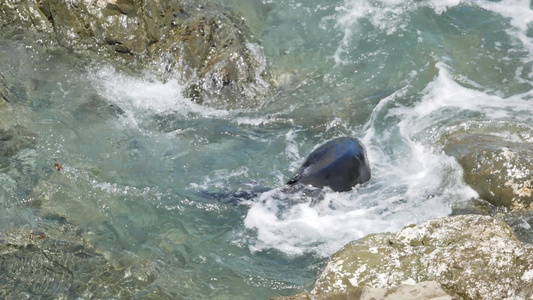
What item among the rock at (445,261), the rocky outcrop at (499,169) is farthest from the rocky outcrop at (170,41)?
the rock at (445,261)

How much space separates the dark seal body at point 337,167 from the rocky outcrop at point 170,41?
165cm

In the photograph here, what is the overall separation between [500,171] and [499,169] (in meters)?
0.03

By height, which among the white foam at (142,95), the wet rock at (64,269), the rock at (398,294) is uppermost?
the white foam at (142,95)

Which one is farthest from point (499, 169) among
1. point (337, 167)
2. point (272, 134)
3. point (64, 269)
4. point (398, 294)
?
point (64, 269)

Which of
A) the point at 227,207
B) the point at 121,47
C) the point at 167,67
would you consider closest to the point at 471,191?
the point at 227,207

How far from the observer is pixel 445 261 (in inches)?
149

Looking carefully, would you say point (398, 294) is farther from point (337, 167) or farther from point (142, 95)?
point (142, 95)

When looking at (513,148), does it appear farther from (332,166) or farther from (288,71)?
(288,71)

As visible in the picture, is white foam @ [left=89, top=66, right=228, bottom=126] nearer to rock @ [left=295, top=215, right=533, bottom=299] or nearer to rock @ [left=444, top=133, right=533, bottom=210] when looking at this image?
A: rock @ [left=444, top=133, right=533, bottom=210]

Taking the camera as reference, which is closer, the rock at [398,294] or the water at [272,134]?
the rock at [398,294]

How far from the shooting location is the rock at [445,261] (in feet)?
11.7

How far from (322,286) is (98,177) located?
363cm

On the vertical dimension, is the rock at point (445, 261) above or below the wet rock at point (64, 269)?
below

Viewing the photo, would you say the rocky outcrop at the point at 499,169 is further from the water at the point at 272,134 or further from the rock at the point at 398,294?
the rock at the point at 398,294
